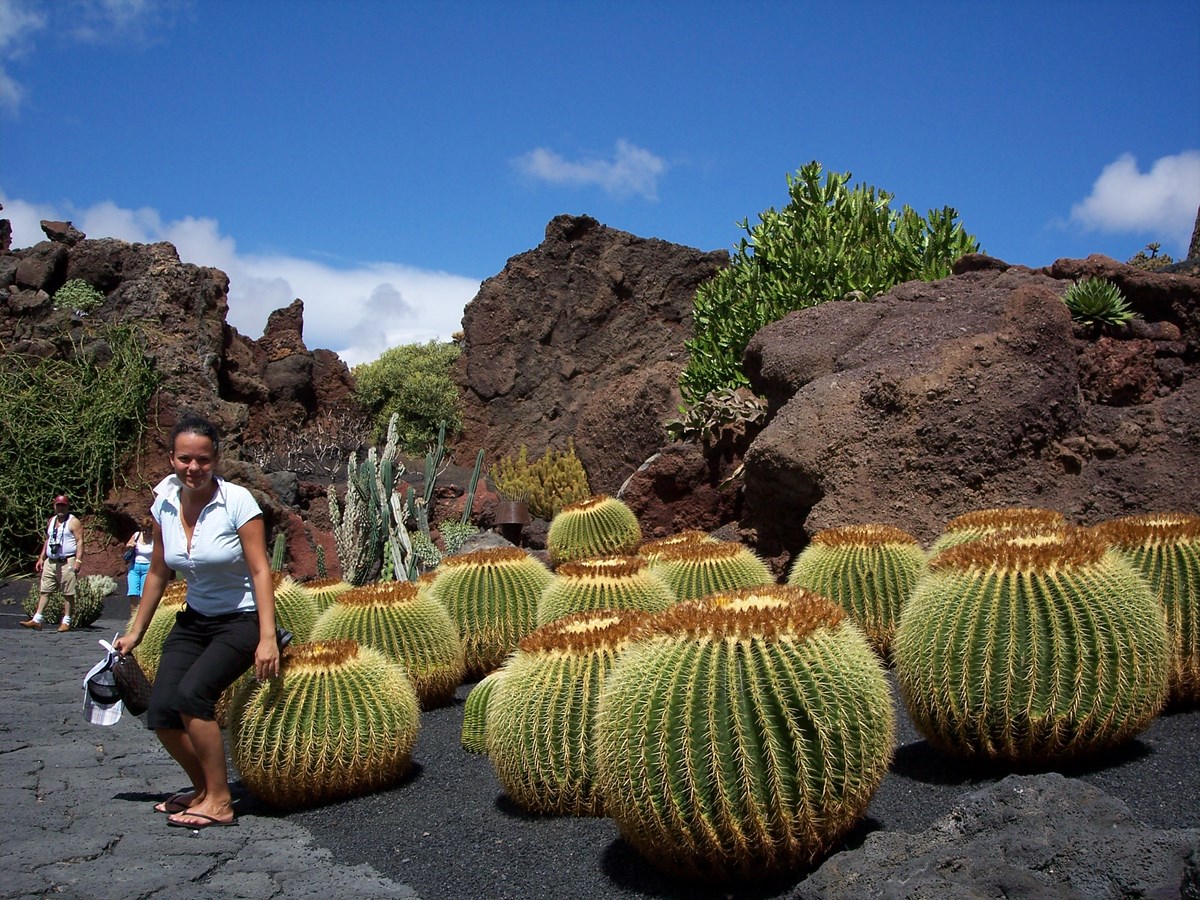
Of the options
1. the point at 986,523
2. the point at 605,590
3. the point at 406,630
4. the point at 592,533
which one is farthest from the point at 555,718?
the point at 592,533

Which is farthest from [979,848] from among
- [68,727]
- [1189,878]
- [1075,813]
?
[68,727]

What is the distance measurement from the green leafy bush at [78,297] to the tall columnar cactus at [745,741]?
16188 millimetres

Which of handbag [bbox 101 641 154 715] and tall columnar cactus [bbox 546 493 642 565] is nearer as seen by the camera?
handbag [bbox 101 641 154 715]

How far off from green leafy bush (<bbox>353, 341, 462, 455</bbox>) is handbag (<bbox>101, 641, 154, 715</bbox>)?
17.6 meters

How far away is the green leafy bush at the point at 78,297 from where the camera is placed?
17.0 metres

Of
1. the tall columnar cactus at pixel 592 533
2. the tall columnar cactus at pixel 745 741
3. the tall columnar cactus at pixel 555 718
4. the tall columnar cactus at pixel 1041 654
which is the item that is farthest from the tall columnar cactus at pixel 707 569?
the tall columnar cactus at pixel 745 741

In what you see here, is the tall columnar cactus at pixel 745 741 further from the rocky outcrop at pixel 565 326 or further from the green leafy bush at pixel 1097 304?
the rocky outcrop at pixel 565 326

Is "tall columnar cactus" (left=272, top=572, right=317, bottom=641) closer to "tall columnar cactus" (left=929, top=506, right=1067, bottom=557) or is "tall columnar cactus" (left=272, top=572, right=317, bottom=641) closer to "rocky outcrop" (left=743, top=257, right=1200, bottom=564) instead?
"rocky outcrop" (left=743, top=257, right=1200, bottom=564)

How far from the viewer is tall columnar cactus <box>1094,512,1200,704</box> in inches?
178

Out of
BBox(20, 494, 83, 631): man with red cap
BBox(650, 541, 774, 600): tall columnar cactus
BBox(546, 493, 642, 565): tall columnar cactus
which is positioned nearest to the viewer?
BBox(650, 541, 774, 600): tall columnar cactus

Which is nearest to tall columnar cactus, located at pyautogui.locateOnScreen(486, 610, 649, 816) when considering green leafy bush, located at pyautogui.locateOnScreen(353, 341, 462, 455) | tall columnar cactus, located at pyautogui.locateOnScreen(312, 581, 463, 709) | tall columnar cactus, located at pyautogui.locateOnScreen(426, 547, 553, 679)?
tall columnar cactus, located at pyautogui.locateOnScreen(312, 581, 463, 709)

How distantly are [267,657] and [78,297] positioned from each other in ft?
48.2

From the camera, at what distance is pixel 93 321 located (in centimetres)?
1673

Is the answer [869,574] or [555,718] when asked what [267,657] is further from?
[869,574]
